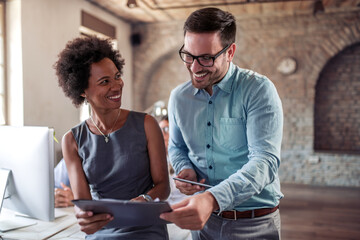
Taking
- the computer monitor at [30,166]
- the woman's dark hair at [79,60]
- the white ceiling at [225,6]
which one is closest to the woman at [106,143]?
the woman's dark hair at [79,60]

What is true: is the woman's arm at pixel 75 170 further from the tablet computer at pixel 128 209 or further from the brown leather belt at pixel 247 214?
the brown leather belt at pixel 247 214

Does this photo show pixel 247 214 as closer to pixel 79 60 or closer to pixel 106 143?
pixel 106 143

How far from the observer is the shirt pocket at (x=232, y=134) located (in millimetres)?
1392

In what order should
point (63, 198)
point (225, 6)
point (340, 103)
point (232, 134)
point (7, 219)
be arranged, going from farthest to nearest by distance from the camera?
1. point (340, 103)
2. point (225, 6)
3. point (63, 198)
4. point (7, 219)
5. point (232, 134)

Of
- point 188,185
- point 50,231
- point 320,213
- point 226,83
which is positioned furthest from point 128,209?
point 320,213

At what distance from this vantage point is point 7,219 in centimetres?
179

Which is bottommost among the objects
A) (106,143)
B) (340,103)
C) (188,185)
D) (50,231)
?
(50,231)

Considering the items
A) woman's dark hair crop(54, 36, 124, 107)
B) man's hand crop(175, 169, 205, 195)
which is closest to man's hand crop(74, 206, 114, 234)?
man's hand crop(175, 169, 205, 195)

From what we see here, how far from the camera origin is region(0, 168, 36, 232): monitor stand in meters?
1.56

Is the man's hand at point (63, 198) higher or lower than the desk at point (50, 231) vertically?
higher

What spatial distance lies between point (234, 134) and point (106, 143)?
61 cm

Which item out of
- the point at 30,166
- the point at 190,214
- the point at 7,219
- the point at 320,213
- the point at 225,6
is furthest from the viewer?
the point at 225,6

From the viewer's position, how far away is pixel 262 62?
6.05m

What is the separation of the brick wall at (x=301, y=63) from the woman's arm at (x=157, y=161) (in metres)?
4.78
